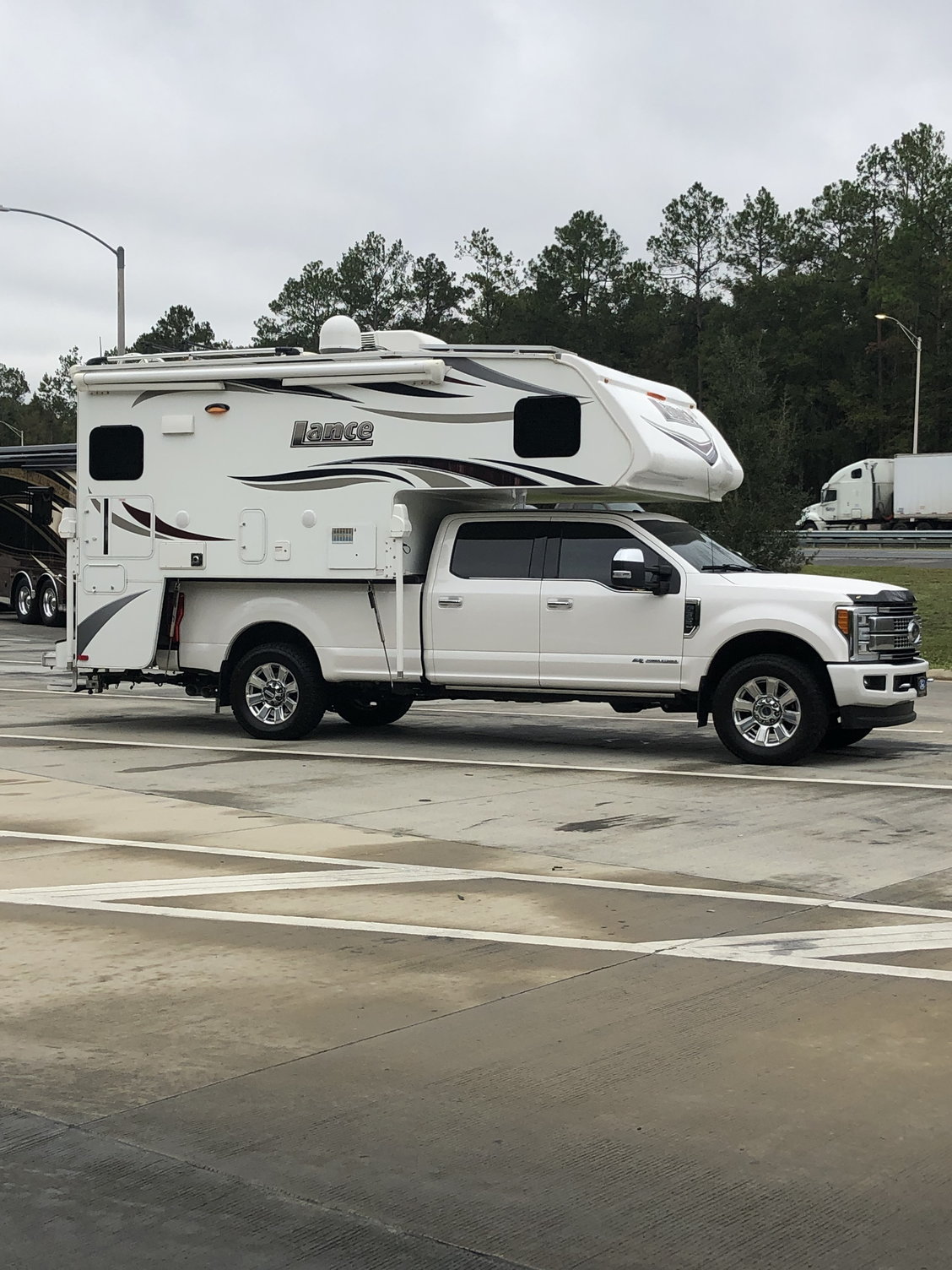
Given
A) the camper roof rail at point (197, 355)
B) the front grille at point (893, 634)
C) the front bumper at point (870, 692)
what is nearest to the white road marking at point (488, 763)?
the front bumper at point (870, 692)

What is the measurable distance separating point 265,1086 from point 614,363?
87.6 meters

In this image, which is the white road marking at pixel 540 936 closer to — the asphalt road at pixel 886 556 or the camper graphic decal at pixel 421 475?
the camper graphic decal at pixel 421 475

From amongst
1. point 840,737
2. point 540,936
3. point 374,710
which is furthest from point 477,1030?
point 374,710

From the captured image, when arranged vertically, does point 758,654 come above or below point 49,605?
below

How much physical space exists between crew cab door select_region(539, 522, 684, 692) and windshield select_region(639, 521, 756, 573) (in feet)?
0.72

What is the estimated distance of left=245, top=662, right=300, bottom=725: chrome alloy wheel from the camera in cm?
1402

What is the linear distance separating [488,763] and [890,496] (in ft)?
171

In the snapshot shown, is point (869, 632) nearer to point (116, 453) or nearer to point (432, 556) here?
point (432, 556)

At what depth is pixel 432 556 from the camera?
13.7m

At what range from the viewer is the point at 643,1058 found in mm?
5219

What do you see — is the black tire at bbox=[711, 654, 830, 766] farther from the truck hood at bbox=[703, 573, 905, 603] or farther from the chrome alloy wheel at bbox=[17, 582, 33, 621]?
the chrome alloy wheel at bbox=[17, 582, 33, 621]

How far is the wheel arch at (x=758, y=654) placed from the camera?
1233 centimetres

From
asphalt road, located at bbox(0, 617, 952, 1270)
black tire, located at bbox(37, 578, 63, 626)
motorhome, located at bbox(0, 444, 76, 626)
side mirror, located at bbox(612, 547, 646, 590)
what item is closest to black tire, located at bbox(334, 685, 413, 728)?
side mirror, located at bbox(612, 547, 646, 590)

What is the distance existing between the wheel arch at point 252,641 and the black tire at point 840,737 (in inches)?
184
